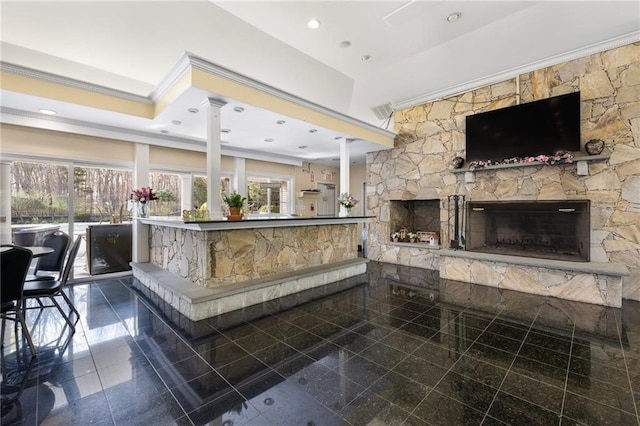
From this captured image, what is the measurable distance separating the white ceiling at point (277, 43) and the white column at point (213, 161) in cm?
20

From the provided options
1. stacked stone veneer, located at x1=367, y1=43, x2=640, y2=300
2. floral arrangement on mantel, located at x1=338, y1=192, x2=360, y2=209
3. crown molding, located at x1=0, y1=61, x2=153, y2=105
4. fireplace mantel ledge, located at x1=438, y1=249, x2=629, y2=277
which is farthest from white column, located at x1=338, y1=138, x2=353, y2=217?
crown molding, located at x1=0, y1=61, x2=153, y2=105

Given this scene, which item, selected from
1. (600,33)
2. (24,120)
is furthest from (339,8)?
(24,120)

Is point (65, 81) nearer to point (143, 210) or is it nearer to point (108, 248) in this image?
point (143, 210)

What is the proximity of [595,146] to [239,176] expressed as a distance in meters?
6.75

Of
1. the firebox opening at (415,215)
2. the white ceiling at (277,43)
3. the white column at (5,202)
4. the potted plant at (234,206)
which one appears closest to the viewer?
the white ceiling at (277,43)

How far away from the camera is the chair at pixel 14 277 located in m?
2.19

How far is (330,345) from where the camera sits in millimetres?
2529

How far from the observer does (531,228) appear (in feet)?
15.2

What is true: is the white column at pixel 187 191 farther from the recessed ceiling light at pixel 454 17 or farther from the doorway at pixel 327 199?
the recessed ceiling light at pixel 454 17

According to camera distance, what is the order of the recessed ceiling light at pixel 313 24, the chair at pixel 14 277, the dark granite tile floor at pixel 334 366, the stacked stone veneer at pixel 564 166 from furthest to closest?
the recessed ceiling light at pixel 313 24, the stacked stone veneer at pixel 564 166, the chair at pixel 14 277, the dark granite tile floor at pixel 334 366

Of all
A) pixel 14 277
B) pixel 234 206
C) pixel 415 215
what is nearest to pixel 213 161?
pixel 234 206

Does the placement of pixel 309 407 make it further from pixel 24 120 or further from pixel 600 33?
pixel 600 33

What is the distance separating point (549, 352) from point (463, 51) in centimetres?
454

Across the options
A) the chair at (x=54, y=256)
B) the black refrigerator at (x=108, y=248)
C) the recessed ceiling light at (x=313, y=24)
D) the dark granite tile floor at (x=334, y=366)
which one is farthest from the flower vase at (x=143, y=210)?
the recessed ceiling light at (x=313, y=24)
